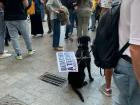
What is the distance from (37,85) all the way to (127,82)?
249 centimetres

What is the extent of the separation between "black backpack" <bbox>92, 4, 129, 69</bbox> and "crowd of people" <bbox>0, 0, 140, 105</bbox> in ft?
0.30

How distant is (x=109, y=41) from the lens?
76.3 inches

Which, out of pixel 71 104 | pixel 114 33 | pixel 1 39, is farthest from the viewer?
pixel 1 39

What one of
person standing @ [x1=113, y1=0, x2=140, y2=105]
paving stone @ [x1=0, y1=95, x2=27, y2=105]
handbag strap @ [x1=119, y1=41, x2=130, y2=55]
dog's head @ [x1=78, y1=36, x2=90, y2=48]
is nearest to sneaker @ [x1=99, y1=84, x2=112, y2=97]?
dog's head @ [x1=78, y1=36, x2=90, y2=48]

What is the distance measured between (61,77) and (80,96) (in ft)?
2.43

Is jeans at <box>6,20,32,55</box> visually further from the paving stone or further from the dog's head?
the paving stone

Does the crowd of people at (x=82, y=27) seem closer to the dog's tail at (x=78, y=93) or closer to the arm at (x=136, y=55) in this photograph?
the arm at (x=136, y=55)

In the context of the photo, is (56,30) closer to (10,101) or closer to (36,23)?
(36,23)

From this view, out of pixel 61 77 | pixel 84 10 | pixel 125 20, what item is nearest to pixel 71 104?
pixel 61 77

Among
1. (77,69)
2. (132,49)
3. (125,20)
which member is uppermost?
(125,20)

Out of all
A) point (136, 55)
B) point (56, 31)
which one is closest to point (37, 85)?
point (56, 31)

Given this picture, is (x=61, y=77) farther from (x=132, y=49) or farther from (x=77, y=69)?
(x=132, y=49)

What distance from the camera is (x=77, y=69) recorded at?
3723 mm

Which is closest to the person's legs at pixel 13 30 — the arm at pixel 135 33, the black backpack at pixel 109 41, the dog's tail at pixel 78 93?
the dog's tail at pixel 78 93
